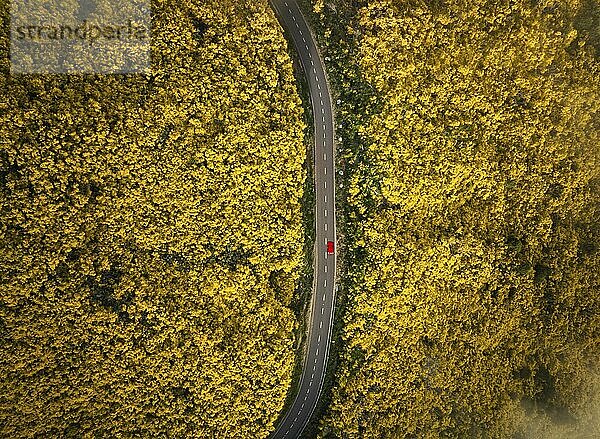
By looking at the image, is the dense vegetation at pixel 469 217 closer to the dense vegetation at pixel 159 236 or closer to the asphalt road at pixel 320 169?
the asphalt road at pixel 320 169

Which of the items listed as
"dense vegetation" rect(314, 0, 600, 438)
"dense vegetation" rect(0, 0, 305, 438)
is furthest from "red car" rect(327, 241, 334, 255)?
"dense vegetation" rect(0, 0, 305, 438)

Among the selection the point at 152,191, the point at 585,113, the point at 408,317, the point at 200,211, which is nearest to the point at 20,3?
the point at 152,191

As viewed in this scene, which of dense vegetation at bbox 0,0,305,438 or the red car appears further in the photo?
the red car

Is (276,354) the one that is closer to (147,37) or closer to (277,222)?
(277,222)

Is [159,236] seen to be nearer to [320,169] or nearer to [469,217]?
[320,169]

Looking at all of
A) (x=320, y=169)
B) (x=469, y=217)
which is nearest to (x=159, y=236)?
(x=320, y=169)

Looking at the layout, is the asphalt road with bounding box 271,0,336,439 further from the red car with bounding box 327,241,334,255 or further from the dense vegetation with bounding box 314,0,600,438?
the dense vegetation with bounding box 314,0,600,438
